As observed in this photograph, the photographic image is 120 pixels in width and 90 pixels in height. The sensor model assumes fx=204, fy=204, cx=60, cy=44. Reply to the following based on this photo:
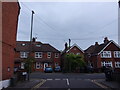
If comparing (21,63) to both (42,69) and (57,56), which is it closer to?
(42,69)

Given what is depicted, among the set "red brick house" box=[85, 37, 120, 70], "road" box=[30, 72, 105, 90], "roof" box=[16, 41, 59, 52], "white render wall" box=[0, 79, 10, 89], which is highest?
"roof" box=[16, 41, 59, 52]

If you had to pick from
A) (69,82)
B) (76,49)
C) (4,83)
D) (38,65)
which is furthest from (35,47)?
(4,83)

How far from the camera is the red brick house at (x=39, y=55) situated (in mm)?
53250

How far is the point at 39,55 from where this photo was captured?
54875 millimetres

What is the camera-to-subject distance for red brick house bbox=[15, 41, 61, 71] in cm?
5325

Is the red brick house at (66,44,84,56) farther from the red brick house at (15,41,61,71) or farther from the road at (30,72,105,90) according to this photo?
the road at (30,72,105,90)

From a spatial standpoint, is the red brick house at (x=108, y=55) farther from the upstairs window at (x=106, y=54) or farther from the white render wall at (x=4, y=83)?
the white render wall at (x=4, y=83)

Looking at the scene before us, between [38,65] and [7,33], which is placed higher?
[7,33]

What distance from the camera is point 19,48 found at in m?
54.6

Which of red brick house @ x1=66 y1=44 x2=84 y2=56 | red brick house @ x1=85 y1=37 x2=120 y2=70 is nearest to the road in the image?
red brick house @ x1=85 y1=37 x2=120 y2=70

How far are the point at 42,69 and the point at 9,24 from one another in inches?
1446

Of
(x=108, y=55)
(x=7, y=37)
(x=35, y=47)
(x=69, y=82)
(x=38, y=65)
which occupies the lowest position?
(x=69, y=82)

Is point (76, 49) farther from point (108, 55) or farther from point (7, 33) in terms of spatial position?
point (7, 33)

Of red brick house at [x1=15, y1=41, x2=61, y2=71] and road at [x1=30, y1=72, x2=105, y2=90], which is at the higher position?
red brick house at [x1=15, y1=41, x2=61, y2=71]
